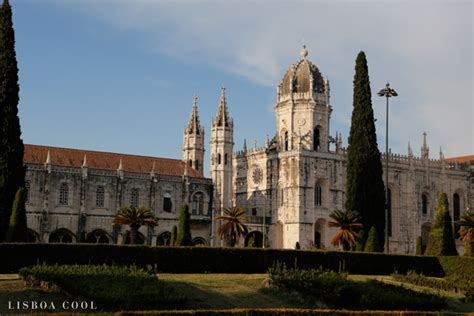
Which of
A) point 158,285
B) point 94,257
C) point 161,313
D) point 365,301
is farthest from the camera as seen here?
point 94,257

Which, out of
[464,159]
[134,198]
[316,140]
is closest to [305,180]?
[316,140]

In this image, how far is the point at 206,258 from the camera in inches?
1469

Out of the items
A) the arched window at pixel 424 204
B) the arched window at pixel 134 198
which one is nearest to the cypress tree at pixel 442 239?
the arched window at pixel 134 198

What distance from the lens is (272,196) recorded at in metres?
77.0

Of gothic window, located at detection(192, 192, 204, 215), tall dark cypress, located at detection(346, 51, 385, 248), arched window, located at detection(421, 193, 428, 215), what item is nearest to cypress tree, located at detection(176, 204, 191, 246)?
tall dark cypress, located at detection(346, 51, 385, 248)

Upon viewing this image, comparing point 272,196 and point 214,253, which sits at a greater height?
point 272,196

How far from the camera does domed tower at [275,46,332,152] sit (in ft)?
254

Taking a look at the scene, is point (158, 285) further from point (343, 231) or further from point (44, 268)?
point (343, 231)

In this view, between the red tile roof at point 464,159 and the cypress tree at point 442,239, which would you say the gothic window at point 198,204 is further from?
the red tile roof at point 464,159

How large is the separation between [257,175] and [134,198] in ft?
48.7

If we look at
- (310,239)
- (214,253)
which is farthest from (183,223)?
(310,239)

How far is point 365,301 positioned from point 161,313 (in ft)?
33.6

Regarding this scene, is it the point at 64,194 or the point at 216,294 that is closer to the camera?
the point at 216,294

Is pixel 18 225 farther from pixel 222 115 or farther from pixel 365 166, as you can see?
pixel 222 115
